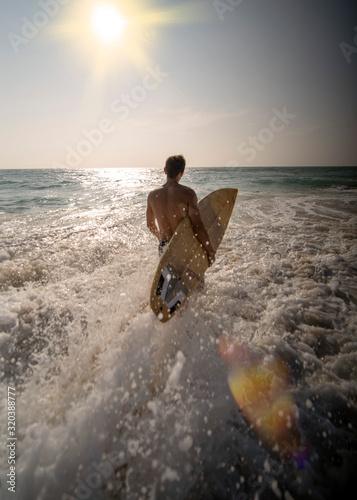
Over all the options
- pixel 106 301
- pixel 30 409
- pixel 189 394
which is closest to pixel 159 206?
pixel 106 301

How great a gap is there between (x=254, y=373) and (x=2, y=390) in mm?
2308

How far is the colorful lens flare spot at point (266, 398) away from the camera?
154 cm

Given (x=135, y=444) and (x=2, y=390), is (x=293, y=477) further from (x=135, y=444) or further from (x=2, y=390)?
(x=2, y=390)

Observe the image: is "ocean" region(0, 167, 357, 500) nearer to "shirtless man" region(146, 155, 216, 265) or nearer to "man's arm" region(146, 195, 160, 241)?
"man's arm" region(146, 195, 160, 241)

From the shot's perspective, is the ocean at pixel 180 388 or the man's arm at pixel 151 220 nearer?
the ocean at pixel 180 388

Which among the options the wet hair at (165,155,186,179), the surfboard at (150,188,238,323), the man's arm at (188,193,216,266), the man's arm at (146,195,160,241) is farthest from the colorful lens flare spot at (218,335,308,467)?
the wet hair at (165,155,186,179)

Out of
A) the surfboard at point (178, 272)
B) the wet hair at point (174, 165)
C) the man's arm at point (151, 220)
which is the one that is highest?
the wet hair at point (174, 165)

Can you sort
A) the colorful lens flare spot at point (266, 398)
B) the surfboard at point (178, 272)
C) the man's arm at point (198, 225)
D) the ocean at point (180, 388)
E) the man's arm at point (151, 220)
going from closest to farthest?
the ocean at point (180, 388), the colorful lens flare spot at point (266, 398), the surfboard at point (178, 272), the man's arm at point (198, 225), the man's arm at point (151, 220)

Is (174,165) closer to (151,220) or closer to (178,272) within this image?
(151,220)

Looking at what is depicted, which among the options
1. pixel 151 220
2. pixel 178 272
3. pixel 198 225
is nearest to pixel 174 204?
pixel 198 225

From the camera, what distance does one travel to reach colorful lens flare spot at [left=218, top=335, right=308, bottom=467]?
1.54 metres

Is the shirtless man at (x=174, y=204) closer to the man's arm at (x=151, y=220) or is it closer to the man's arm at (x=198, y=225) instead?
the man's arm at (x=198, y=225)

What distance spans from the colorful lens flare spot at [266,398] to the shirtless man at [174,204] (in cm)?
149

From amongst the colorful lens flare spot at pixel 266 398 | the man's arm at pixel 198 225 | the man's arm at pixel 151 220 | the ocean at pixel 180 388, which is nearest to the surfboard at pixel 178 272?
the man's arm at pixel 198 225
